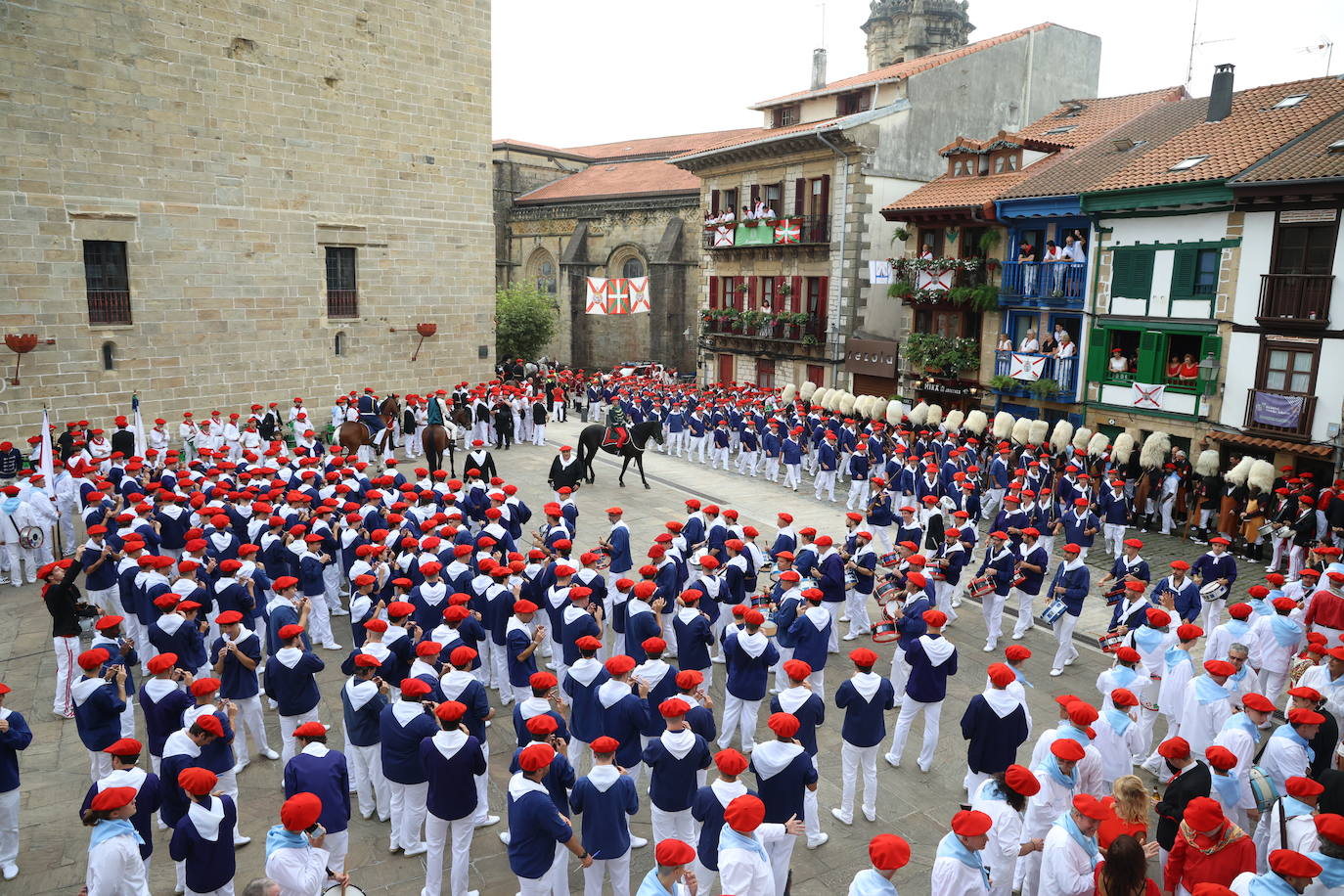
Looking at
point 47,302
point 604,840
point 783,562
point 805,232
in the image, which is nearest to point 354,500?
point 783,562

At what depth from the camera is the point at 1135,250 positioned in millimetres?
21859

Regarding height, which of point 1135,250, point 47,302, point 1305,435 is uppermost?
point 1135,250

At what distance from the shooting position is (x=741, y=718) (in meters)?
9.44

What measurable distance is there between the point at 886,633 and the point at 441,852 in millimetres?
5584

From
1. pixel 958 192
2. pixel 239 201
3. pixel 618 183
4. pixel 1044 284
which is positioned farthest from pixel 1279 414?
pixel 618 183

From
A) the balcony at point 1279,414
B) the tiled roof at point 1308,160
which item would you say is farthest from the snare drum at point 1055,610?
the tiled roof at point 1308,160

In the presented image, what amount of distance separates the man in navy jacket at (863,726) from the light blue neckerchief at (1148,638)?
11.4 feet

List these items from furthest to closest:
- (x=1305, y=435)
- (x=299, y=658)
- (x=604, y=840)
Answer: (x=1305, y=435), (x=299, y=658), (x=604, y=840)

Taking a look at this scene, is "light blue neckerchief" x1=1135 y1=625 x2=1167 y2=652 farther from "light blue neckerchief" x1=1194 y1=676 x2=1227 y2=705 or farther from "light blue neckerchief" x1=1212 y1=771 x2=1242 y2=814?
"light blue neckerchief" x1=1212 y1=771 x2=1242 y2=814

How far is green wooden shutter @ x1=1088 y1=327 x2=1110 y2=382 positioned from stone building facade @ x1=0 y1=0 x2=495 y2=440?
62.3 ft

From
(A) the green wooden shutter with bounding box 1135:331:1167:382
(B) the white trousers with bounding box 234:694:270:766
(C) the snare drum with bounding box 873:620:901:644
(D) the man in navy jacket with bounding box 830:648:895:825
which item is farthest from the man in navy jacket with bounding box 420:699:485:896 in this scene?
(A) the green wooden shutter with bounding box 1135:331:1167:382

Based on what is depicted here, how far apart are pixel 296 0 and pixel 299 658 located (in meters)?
22.4

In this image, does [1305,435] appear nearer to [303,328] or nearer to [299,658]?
[299,658]

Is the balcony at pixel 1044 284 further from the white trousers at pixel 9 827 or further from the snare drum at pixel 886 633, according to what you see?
the white trousers at pixel 9 827
